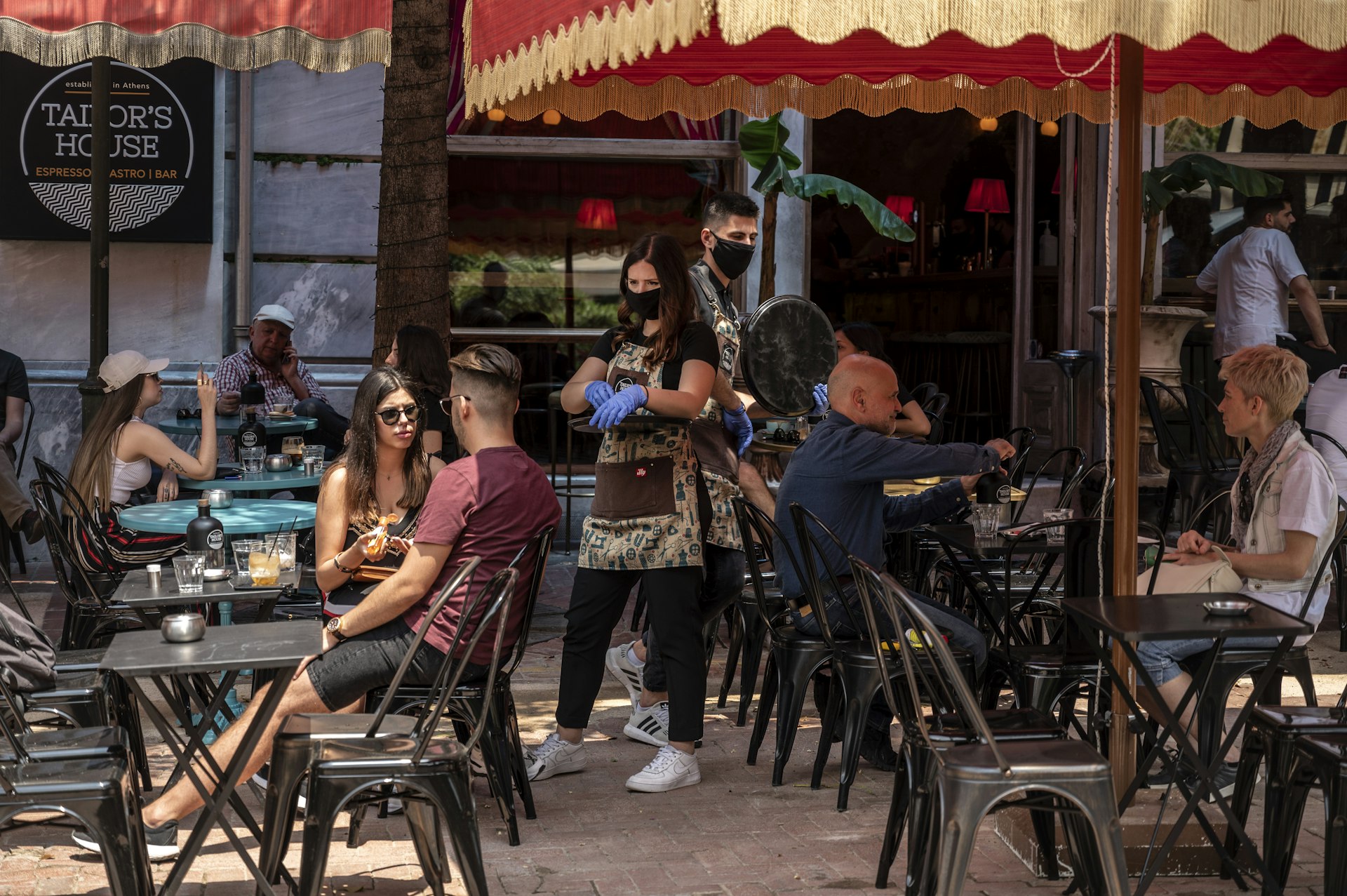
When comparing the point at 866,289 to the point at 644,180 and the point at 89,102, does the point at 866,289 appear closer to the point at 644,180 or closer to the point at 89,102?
the point at 644,180

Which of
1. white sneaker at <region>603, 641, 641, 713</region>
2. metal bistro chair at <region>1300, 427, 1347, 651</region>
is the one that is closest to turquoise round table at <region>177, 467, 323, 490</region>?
white sneaker at <region>603, 641, 641, 713</region>

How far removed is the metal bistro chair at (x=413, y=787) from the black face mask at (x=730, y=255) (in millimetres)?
2412

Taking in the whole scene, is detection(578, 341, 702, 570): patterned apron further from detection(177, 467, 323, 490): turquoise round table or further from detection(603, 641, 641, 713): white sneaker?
detection(177, 467, 323, 490): turquoise round table

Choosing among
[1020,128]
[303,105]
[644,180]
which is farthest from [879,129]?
[303,105]

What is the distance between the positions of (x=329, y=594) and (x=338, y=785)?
135 centimetres

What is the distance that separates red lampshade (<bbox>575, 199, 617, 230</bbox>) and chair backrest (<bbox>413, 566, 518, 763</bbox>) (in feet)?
21.4

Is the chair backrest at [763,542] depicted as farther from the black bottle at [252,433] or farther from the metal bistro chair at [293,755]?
the black bottle at [252,433]

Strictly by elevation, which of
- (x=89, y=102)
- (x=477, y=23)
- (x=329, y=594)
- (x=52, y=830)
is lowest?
(x=52, y=830)

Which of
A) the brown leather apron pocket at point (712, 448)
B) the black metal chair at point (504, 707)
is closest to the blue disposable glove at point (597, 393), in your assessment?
the black metal chair at point (504, 707)

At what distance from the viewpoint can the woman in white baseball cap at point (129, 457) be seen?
6.48 meters

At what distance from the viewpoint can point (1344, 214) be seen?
1106 centimetres

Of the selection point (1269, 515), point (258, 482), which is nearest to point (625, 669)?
point (258, 482)

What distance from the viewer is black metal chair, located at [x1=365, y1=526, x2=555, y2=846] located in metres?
4.43

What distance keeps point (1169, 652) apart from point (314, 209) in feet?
22.9
